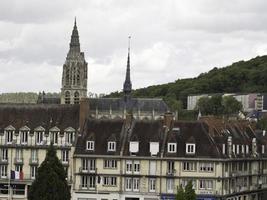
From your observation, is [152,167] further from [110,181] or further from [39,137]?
[39,137]

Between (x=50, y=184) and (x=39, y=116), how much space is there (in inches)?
911

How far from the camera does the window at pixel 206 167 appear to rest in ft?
324

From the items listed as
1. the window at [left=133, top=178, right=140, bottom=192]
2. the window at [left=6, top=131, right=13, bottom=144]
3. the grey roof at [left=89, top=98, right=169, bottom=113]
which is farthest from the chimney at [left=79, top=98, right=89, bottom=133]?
the grey roof at [left=89, top=98, right=169, bottom=113]

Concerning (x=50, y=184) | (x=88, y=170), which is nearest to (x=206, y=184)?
(x=88, y=170)

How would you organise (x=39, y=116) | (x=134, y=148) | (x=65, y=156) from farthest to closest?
(x=39, y=116) < (x=65, y=156) < (x=134, y=148)

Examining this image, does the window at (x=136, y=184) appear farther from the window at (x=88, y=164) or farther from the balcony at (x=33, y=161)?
the balcony at (x=33, y=161)

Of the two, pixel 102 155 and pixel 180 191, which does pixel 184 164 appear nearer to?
pixel 102 155

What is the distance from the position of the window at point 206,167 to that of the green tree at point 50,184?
18.7 m

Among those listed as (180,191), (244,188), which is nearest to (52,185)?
(180,191)

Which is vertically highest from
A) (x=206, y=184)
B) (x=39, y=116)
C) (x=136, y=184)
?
(x=39, y=116)

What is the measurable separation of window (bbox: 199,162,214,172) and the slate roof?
15.7m

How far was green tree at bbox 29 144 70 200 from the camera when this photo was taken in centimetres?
8431

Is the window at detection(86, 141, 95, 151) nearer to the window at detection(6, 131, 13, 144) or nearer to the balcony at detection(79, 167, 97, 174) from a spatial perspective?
the balcony at detection(79, 167, 97, 174)

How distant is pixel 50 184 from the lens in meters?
84.4
